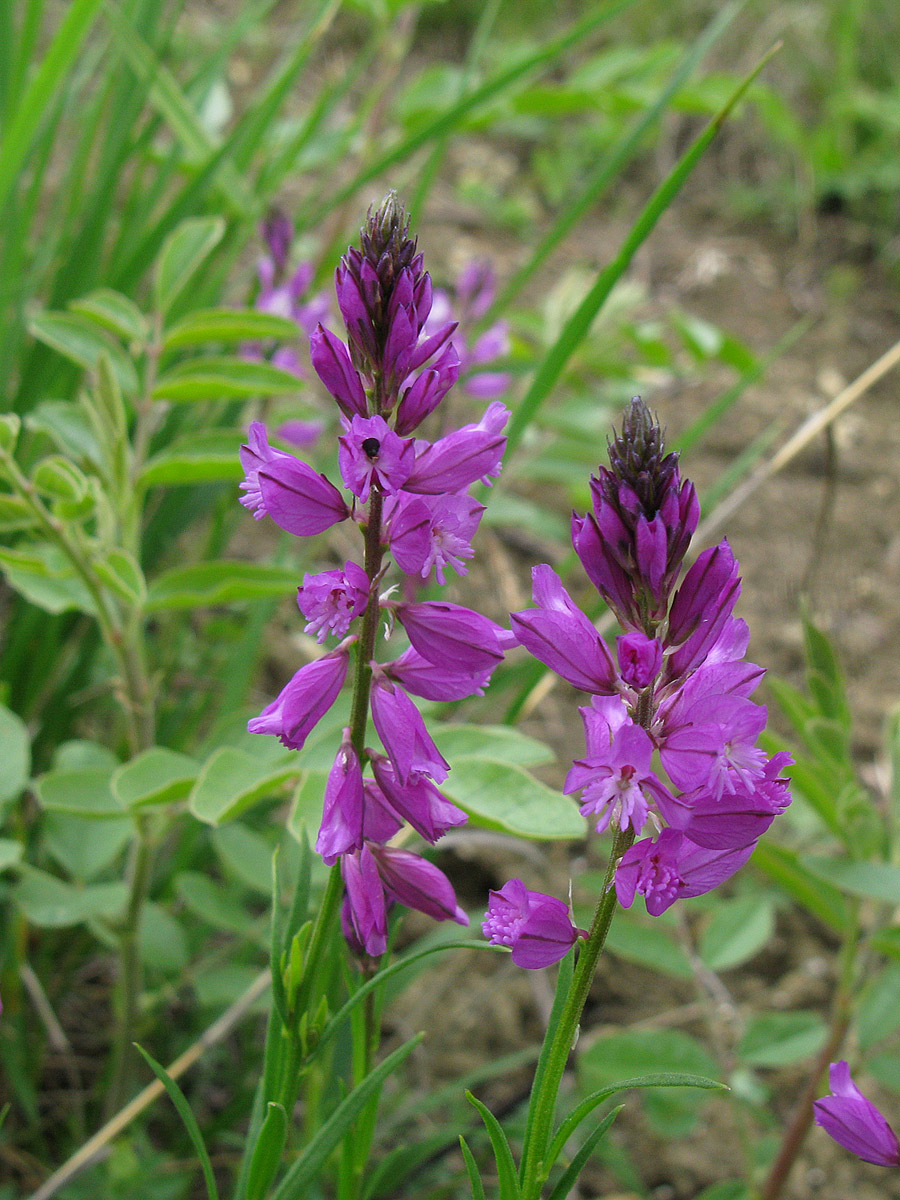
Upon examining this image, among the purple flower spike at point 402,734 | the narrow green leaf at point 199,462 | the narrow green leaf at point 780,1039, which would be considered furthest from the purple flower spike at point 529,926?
the narrow green leaf at point 780,1039

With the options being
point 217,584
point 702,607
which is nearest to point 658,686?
point 702,607

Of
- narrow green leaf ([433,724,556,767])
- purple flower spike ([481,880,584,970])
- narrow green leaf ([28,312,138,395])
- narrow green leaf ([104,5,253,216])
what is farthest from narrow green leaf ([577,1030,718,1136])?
narrow green leaf ([104,5,253,216])

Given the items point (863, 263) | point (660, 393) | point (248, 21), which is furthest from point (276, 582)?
point (863, 263)

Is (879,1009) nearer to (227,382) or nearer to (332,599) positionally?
(332,599)

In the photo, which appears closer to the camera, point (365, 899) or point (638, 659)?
point (638, 659)

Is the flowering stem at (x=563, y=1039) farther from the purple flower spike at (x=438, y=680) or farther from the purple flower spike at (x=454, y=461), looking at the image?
the purple flower spike at (x=454, y=461)

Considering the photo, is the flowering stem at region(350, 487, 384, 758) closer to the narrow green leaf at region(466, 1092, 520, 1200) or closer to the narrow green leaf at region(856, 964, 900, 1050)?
the narrow green leaf at region(466, 1092, 520, 1200)

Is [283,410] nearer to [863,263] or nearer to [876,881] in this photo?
[876,881]
